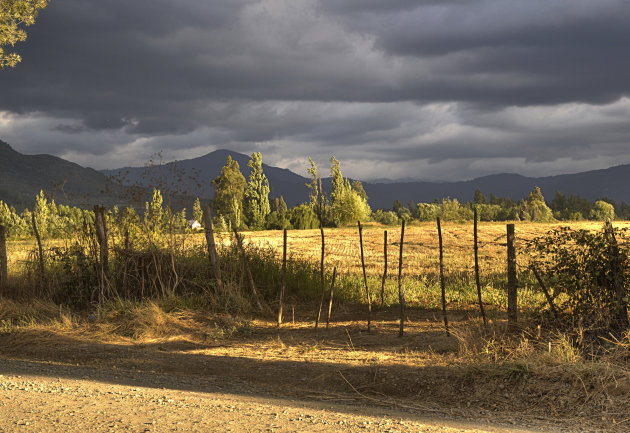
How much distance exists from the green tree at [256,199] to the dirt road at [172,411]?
154ft

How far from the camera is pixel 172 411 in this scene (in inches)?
218

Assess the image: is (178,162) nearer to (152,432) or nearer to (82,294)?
(82,294)

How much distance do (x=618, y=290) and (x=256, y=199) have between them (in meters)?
48.9

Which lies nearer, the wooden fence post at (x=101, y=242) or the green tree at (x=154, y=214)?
the wooden fence post at (x=101, y=242)

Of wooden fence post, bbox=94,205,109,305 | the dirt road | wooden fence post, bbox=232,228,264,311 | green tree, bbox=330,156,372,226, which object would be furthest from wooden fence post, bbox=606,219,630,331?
green tree, bbox=330,156,372,226

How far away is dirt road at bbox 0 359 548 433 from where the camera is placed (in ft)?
16.5

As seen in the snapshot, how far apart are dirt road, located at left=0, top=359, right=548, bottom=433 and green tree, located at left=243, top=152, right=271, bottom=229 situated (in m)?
47.1

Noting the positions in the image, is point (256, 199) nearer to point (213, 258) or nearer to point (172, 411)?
point (213, 258)

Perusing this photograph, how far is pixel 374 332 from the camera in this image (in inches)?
412

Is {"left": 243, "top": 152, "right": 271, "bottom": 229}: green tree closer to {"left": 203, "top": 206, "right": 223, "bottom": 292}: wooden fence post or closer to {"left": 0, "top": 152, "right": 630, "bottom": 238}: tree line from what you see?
{"left": 0, "top": 152, "right": 630, "bottom": 238}: tree line

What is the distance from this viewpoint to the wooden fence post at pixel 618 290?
793 centimetres

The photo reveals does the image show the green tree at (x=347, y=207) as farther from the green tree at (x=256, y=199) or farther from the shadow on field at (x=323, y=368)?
the shadow on field at (x=323, y=368)

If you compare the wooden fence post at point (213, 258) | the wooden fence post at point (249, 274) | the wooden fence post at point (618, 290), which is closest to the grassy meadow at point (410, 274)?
the wooden fence post at point (213, 258)

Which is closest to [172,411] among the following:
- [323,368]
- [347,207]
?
[323,368]
